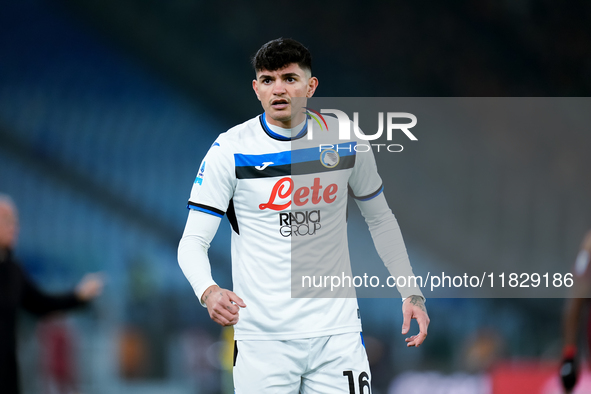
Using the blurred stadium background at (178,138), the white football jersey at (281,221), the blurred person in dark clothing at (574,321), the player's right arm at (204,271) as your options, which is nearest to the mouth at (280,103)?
the white football jersey at (281,221)

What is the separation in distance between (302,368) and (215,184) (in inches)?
28.5

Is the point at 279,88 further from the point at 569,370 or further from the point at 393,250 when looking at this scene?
the point at 569,370

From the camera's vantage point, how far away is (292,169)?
2.37m

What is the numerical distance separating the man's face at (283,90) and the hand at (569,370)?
2.48 metres

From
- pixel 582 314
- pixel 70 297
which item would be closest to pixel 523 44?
pixel 582 314

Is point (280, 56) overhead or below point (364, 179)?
overhead

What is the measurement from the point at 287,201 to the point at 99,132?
12.3ft

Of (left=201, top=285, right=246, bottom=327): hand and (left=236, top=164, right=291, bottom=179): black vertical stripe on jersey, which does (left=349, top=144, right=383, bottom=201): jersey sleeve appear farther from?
(left=201, top=285, right=246, bottom=327): hand

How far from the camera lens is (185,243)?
2145 mm

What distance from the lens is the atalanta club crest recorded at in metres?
2.44

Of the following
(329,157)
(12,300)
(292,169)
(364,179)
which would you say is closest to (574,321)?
(364,179)

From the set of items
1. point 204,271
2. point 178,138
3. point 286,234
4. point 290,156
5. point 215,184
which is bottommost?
point 204,271

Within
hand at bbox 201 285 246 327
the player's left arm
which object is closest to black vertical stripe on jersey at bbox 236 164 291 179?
the player's left arm

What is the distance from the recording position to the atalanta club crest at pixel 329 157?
2439mm
